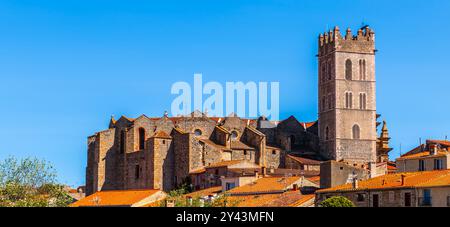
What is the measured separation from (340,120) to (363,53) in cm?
803

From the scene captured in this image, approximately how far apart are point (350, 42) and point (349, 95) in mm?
5693

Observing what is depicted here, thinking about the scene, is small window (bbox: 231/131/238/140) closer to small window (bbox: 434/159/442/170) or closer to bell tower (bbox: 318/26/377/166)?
bell tower (bbox: 318/26/377/166)

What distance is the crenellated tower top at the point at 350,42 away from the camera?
9888cm

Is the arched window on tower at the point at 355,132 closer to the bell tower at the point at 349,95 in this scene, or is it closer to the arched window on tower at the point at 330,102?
the bell tower at the point at 349,95

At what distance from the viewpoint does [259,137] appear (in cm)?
9212

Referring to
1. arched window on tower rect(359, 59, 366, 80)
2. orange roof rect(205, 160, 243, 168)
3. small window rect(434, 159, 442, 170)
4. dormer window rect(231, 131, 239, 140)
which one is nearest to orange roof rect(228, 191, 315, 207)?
small window rect(434, 159, 442, 170)

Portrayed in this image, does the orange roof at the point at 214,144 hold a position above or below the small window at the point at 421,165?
above

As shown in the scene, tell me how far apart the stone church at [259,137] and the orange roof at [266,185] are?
14016 mm

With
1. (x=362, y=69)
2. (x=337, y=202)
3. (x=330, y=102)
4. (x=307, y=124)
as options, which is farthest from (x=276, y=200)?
(x=307, y=124)

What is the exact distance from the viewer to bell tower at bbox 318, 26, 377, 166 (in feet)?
317

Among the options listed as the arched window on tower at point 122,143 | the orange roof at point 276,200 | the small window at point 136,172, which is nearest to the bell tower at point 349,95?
the small window at point 136,172

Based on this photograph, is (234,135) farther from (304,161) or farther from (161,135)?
(161,135)
